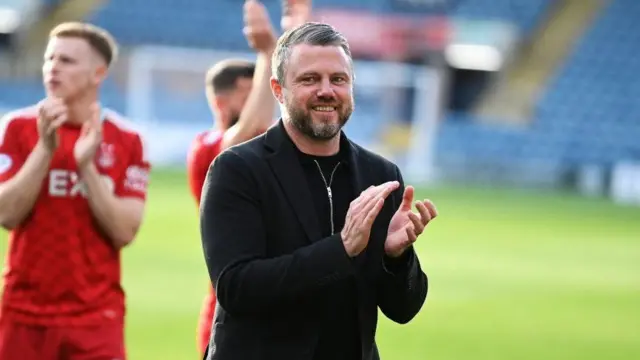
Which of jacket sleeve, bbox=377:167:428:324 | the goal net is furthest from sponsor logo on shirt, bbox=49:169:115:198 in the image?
the goal net

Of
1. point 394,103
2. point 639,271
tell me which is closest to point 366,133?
point 394,103

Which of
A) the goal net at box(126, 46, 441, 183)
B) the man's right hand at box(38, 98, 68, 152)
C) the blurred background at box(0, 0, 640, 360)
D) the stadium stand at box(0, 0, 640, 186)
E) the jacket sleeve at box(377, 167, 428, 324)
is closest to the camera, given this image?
the jacket sleeve at box(377, 167, 428, 324)

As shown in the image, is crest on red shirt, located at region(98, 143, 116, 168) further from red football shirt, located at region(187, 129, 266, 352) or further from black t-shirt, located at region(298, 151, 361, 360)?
black t-shirt, located at region(298, 151, 361, 360)

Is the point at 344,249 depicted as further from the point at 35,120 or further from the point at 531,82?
the point at 531,82

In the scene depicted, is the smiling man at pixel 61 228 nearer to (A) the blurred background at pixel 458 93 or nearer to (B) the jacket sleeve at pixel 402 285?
(B) the jacket sleeve at pixel 402 285

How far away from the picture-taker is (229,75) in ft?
20.0

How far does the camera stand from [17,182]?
16.6ft

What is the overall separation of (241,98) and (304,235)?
2.56 metres

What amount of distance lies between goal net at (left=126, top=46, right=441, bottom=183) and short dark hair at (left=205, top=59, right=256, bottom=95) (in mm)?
22552

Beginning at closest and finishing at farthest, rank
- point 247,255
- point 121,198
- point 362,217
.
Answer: point 362,217, point 247,255, point 121,198

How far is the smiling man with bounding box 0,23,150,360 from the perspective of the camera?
510 centimetres

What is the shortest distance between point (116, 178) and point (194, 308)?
584cm

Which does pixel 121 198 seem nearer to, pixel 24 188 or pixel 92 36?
pixel 24 188

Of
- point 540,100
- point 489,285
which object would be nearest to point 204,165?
point 489,285
